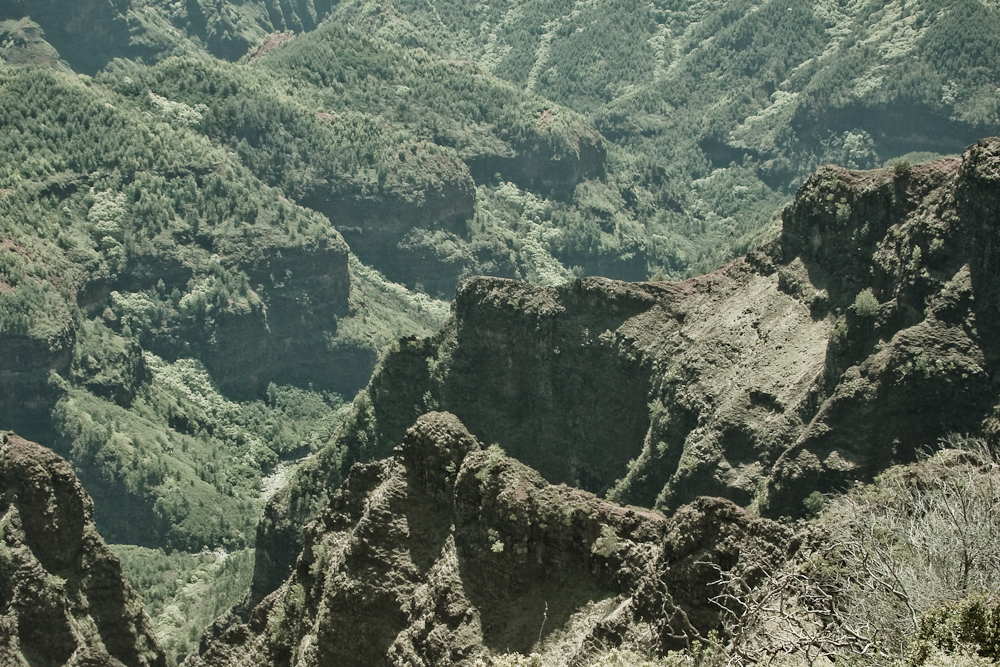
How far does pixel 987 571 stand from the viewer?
44.5 meters

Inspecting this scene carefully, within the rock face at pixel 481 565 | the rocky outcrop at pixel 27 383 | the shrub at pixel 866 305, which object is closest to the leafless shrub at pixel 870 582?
the rock face at pixel 481 565

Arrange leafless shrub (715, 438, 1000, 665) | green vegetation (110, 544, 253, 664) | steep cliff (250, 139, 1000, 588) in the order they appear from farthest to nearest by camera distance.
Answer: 1. green vegetation (110, 544, 253, 664)
2. steep cliff (250, 139, 1000, 588)
3. leafless shrub (715, 438, 1000, 665)

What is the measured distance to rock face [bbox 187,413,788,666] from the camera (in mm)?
46406

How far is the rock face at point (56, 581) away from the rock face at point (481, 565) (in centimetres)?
1018

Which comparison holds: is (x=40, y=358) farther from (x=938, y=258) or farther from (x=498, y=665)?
(x=498, y=665)

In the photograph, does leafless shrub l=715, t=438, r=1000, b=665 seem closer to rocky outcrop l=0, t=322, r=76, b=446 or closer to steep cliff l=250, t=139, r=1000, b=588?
steep cliff l=250, t=139, r=1000, b=588

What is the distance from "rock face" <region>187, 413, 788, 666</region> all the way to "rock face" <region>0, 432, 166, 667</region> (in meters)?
10.2

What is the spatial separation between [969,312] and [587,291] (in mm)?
29813

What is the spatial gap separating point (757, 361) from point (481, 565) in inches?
1281

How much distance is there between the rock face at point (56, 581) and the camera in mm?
66375

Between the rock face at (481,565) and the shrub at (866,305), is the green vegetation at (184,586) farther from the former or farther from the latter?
the shrub at (866,305)

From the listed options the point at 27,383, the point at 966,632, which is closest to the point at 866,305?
the point at 966,632

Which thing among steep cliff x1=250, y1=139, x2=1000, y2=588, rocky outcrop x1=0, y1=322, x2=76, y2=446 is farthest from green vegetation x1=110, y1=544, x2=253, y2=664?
rocky outcrop x1=0, y1=322, x2=76, y2=446

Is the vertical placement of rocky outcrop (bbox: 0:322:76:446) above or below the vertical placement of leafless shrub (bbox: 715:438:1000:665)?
below
